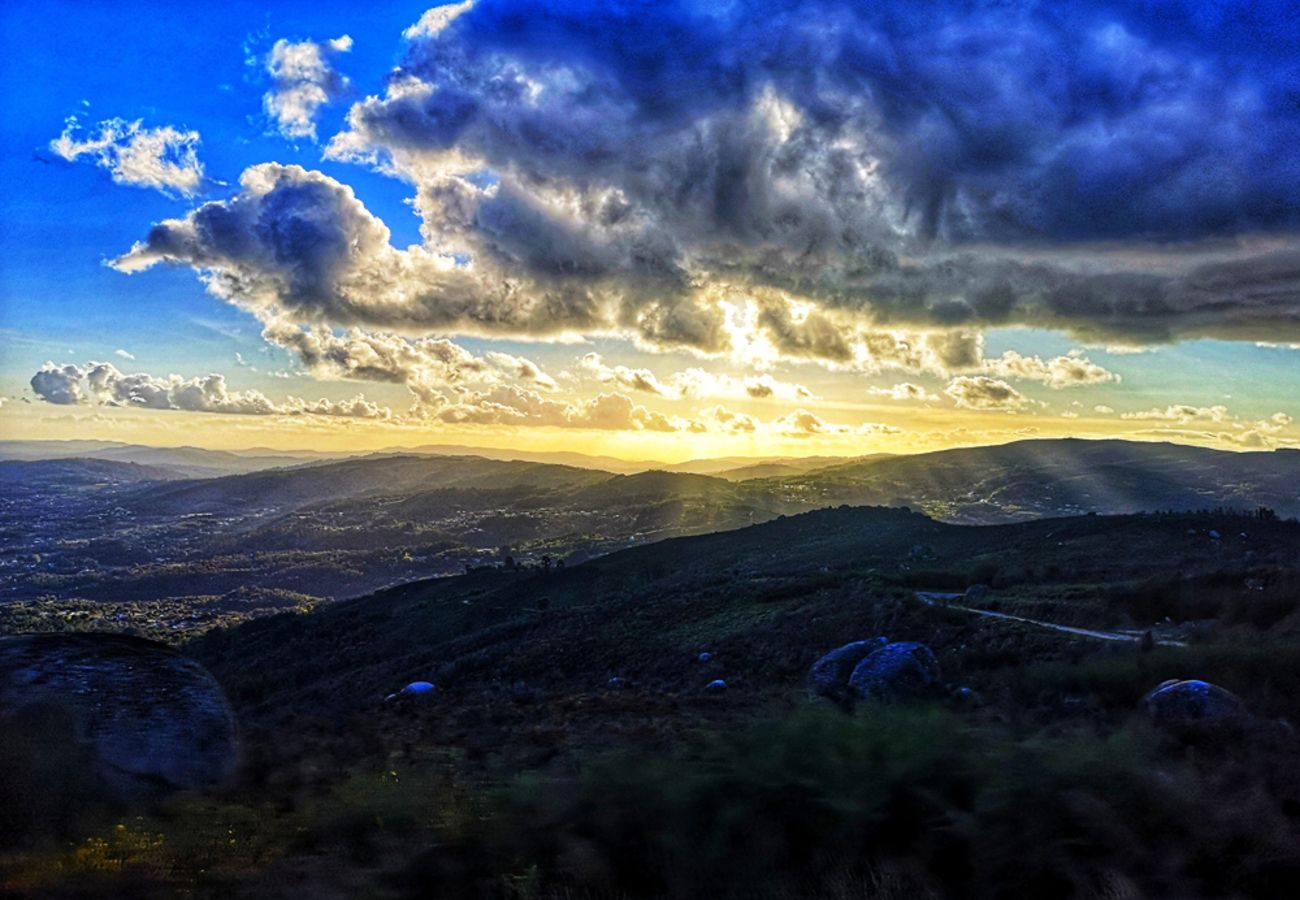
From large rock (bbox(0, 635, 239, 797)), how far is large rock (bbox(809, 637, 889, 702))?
10071 mm

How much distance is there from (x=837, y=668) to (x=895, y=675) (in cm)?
204

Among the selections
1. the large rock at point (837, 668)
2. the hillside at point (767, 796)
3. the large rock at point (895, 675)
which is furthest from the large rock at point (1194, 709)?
the large rock at point (837, 668)

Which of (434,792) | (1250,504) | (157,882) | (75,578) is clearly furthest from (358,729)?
(1250,504)

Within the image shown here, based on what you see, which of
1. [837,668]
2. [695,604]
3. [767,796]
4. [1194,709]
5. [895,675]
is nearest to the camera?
[767,796]

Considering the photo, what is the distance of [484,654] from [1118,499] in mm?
196779

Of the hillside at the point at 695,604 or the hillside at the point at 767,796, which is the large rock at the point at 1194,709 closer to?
the hillside at the point at 767,796

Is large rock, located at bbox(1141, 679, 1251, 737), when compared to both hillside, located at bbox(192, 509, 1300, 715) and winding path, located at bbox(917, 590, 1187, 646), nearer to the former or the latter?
winding path, located at bbox(917, 590, 1187, 646)

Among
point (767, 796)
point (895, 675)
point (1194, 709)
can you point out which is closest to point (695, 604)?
point (895, 675)

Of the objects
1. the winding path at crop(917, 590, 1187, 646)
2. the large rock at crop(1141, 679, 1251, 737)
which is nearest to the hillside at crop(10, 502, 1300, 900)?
the large rock at crop(1141, 679, 1251, 737)

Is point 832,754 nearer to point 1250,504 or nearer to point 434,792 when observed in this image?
point 434,792

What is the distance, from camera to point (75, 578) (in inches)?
5502

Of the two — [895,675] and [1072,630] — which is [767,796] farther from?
[1072,630]

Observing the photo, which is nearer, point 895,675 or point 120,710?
point 120,710

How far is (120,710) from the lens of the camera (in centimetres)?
844
